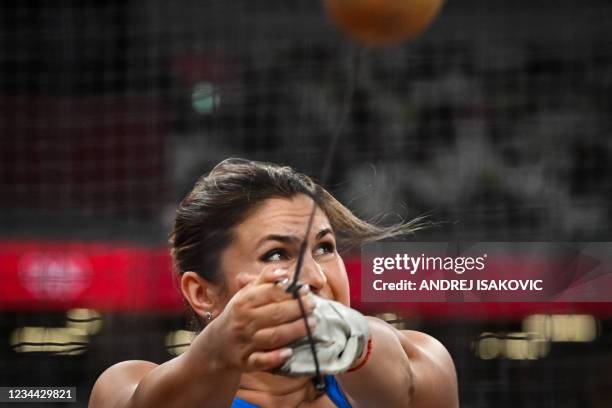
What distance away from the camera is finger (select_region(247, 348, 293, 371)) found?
0.97 metres

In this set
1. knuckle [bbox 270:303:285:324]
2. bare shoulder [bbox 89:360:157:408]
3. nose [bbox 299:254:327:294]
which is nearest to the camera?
knuckle [bbox 270:303:285:324]

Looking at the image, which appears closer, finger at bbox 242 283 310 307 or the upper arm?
finger at bbox 242 283 310 307

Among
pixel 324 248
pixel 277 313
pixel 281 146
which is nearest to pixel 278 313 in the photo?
pixel 277 313

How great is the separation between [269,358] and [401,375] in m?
0.41

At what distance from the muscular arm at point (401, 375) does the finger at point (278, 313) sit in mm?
291

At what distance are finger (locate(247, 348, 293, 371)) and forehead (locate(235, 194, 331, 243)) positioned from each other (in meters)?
0.33

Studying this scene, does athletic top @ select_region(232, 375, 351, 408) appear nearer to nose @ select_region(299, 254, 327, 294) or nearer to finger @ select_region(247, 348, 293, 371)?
nose @ select_region(299, 254, 327, 294)

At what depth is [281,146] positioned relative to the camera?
4.05 meters

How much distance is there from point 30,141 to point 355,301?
1.56 metres

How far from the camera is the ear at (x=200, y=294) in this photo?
139 centimetres

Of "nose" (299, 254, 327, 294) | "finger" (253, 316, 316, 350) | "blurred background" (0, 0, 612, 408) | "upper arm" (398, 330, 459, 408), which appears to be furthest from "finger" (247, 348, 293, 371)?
"blurred background" (0, 0, 612, 408)

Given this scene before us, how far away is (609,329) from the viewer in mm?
3896

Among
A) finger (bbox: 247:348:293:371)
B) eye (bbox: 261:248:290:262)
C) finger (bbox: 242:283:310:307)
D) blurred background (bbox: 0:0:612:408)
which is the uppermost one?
blurred background (bbox: 0:0:612:408)

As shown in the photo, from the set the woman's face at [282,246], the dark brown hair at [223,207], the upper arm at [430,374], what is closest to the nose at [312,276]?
the woman's face at [282,246]
